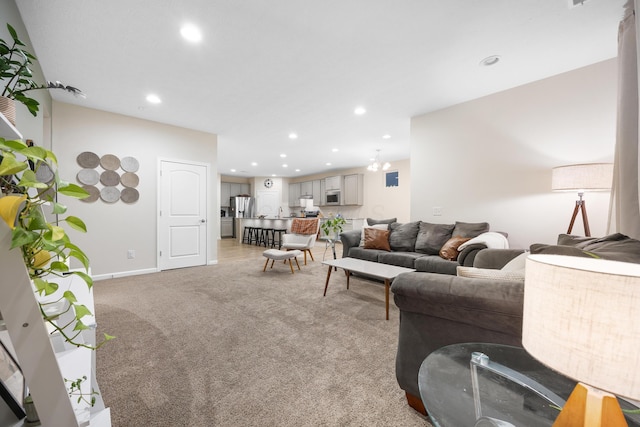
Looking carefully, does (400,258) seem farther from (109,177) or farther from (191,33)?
(109,177)

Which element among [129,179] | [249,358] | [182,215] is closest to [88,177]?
[129,179]

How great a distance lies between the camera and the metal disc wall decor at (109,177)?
12.4 feet

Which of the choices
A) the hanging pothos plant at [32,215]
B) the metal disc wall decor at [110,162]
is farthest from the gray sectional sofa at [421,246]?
the metal disc wall decor at [110,162]

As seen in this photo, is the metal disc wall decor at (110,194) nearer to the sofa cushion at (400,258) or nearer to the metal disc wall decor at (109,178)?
the metal disc wall decor at (109,178)

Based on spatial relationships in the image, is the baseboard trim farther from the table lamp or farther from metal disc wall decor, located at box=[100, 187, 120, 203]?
the table lamp

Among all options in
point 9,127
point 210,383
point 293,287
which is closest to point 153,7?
point 9,127

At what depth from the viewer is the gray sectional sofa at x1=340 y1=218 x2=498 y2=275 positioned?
303 centimetres

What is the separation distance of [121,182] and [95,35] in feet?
7.87

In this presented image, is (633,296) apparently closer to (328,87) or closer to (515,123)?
(328,87)

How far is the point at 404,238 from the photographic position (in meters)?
3.97

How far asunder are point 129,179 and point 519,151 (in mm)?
5755

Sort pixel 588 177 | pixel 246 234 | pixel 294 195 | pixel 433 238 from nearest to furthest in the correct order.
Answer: pixel 588 177 < pixel 433 238 < pixel 246 234 < pixel 294 195

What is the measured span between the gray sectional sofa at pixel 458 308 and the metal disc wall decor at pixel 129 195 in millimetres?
4485

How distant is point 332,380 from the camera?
5.33 feet
